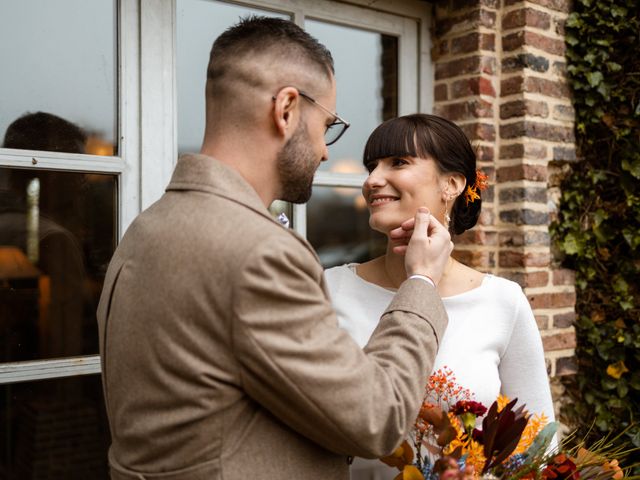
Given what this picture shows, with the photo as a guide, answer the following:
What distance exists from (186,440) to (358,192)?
186 cm

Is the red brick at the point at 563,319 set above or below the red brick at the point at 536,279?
below

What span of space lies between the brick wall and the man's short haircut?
5.28 feet

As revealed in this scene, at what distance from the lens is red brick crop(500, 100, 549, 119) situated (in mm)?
2773

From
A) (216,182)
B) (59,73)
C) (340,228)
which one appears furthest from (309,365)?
(340,228)

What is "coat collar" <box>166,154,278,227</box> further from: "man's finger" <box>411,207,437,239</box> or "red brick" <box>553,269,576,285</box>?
"red brick" <box>553,269,576,285</box>

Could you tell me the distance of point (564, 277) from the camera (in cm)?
294

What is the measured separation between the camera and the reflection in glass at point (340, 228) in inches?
107

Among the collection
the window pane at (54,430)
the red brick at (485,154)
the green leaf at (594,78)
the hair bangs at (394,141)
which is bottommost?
the window pane at (54,430)

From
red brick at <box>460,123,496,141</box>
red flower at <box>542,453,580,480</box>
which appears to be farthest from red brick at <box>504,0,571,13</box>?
red flower at <box>542,453,580,480</box>

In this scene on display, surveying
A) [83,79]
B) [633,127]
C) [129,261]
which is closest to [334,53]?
[83,79]

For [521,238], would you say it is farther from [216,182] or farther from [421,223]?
[216,182]

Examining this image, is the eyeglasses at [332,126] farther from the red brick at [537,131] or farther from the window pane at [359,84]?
the red brick at [537,131]

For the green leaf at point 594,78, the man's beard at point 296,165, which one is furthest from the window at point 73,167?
the green leaf at point 594,78

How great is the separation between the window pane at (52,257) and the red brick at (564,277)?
1.92 meters
